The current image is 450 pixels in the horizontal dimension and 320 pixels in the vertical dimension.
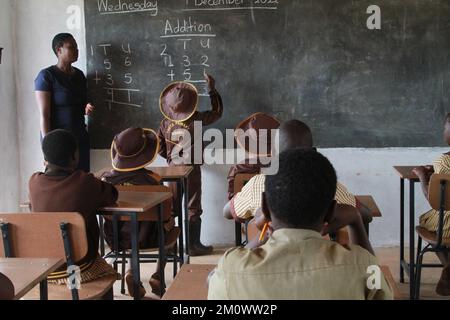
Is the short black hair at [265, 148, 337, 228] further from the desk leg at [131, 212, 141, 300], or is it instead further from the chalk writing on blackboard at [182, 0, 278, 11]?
the chalk writing on blackboard at [182, 0, 278, 11]

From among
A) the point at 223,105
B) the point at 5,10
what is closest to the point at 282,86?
the point at 223,105

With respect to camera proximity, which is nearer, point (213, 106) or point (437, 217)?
point (437, 217)

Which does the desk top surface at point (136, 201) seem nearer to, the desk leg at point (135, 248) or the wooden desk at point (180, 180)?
the desk leg at point (135, 248)

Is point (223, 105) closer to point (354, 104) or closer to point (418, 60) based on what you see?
point (354, 104)

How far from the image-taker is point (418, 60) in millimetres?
4727

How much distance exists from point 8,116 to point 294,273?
414 centimetres

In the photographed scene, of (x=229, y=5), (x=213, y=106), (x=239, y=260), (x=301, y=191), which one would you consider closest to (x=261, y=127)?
(x=213, y=106)

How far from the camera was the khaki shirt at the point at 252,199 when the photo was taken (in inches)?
90.5

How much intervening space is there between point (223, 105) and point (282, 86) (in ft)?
1.67

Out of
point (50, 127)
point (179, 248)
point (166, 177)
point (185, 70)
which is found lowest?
point (179, 248)

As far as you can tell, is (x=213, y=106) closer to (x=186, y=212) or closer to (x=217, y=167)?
(x=217, y=167)

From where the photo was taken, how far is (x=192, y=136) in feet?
14.9

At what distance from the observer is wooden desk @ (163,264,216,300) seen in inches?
69.2

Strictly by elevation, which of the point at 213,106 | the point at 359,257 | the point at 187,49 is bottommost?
the point at 359,257
